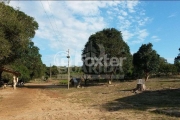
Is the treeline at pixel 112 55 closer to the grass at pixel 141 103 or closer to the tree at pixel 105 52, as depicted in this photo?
the tree at pixel 105 52

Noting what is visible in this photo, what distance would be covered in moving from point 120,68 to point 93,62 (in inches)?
217

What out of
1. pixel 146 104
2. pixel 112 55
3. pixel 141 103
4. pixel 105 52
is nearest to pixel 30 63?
pixel 105 52

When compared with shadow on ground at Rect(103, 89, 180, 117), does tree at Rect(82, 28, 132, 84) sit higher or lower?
higher

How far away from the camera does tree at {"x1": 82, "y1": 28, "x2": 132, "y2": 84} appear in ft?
135

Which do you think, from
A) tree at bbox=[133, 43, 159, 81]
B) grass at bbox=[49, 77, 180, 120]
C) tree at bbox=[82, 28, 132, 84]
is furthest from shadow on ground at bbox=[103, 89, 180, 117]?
tree at bbox=[133, 43, 159, 81]

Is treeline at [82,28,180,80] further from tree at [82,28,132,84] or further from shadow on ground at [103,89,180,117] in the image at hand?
shadow on ground at [103,89,180,117]

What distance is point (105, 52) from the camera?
4081 cm

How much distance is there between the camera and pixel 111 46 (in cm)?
4128

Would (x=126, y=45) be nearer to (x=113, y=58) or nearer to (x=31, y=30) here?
(x=113, y=58)

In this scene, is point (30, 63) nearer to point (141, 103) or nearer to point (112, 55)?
point (112, 55)

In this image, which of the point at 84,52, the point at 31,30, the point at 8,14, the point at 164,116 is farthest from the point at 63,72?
the point at 164,116

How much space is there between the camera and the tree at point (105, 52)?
41.0 meters

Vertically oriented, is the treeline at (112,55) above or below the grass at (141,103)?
above

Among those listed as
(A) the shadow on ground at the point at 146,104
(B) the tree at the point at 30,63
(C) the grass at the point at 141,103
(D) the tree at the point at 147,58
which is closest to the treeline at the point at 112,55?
(D) the tree at the point at 147,58
